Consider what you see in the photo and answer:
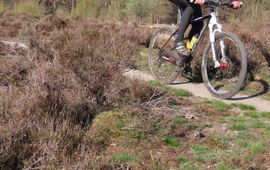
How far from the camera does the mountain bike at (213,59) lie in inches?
224

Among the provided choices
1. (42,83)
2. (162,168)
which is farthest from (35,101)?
(162,168)

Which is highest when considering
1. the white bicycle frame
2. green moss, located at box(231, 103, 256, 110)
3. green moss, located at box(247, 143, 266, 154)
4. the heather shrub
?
the white bicycle frame

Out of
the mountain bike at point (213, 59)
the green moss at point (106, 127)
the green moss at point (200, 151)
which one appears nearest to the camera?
the green moss at point (200, 151)

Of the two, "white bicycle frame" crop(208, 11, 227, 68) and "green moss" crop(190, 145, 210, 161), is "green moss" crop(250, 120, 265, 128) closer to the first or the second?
"green moss" crop(190, 145, 210, 161)

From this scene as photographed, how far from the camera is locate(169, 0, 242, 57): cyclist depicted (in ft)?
19.7

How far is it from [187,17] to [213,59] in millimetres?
727

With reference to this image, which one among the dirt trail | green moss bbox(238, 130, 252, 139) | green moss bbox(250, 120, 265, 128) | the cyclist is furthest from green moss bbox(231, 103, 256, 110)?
the cyclist

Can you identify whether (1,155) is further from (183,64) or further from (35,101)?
(183,64)

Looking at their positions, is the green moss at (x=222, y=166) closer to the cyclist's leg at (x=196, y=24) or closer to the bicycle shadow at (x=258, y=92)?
the bicycle shadow at (x=258, y=92)

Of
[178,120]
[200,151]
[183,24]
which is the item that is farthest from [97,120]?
[183,24]

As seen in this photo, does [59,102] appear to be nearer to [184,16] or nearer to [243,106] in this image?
[243,106]

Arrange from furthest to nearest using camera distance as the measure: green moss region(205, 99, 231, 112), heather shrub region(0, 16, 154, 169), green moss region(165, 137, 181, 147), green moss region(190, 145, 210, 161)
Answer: green moss region(205, 99, 231, 112), green moss region(165, 137, 181, 147), green moss region(190, 145, 210, 161), heather shrub region(0, 16, 154, 169)

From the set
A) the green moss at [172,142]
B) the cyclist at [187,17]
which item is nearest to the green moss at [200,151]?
the green moss at [172,142]

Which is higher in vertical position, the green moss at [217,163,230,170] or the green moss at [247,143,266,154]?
the green moss at [247,143,266,154]
